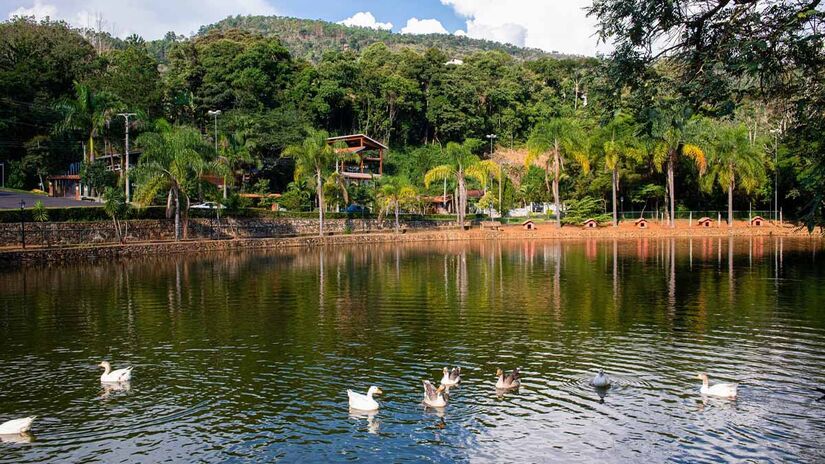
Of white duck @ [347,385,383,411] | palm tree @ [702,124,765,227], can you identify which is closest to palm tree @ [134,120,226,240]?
white duck @ [347,385,383,411]

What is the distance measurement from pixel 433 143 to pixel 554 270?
71.0m

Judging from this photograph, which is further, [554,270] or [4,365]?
[554,270]

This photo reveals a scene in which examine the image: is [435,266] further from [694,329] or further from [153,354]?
[153,354]

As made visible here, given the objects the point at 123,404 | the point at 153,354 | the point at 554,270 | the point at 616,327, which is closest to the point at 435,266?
the point at 554,270

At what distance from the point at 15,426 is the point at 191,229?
47.8m

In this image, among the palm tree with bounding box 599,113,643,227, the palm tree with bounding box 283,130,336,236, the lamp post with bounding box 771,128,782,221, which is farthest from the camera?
the lamp post with bounding box 771,128,782,221

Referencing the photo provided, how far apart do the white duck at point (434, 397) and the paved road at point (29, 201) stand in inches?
2098

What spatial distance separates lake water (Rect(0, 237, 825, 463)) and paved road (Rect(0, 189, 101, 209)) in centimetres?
2511

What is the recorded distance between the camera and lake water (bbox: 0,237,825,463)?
13.3 m

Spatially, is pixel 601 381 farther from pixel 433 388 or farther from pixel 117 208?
pixel 117 208

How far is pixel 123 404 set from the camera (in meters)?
15.8

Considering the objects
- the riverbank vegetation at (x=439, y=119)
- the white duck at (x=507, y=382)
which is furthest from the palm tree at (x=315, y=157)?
the white duck at (x=507, y=382)

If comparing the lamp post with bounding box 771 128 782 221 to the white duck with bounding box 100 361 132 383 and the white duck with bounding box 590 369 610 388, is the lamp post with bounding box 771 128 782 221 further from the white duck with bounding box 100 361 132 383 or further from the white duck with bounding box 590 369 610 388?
the white duck with bounding box 100 361 132 383

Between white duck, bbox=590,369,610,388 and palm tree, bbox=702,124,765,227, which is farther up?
palm tree, bbox=702,124,765,227
